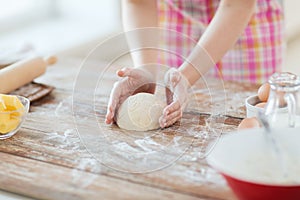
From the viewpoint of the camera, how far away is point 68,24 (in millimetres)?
2807

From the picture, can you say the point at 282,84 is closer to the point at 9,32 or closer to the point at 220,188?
the point at 220,188

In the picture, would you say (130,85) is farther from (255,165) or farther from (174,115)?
(255,165)

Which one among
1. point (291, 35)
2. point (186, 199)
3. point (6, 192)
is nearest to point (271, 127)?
point (186, 199)

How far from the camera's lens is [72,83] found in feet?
Answer: 5.21

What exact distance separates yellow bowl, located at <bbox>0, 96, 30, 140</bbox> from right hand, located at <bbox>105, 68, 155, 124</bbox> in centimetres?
19

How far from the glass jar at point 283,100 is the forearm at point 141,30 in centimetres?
35

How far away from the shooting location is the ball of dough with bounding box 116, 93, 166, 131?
4.04 ft

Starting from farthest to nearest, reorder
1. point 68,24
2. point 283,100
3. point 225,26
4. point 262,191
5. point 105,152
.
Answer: point 68,24
point 225,26
point 105,152
point 283,100
point 262,191

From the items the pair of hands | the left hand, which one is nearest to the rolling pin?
the pair of hands

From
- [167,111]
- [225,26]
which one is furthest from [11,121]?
[225,26]

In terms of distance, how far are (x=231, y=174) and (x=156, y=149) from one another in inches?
11.2

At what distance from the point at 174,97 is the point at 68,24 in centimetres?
165

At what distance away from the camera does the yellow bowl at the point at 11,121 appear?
121cm

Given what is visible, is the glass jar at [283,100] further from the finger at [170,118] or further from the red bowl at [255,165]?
the finger at [170,118]
